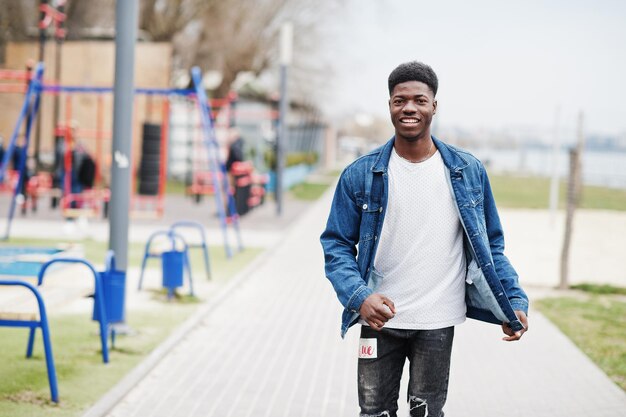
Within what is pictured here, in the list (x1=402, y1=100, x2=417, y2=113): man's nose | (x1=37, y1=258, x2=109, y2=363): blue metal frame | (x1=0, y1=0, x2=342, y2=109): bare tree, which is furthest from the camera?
(x1=0, y1=0, x2=342, y2=109): bare tree

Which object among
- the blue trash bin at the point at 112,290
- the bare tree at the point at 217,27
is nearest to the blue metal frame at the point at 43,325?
the blue trash bin at the point at 112,290

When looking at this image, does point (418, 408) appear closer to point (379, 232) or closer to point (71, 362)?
point (379, 232)

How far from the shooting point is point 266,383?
7117 mm

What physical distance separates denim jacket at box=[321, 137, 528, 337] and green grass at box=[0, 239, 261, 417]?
2.71 metres

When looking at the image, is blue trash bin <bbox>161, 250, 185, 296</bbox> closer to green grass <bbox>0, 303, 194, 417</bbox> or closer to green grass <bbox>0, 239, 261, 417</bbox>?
green grass <bbox>0, 239, 261, 417</bbox>

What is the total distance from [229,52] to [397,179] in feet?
105

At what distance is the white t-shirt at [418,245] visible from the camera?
396cm

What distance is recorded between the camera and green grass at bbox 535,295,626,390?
27.2 feet

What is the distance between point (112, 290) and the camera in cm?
772

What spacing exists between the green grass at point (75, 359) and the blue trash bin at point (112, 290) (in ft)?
1.04

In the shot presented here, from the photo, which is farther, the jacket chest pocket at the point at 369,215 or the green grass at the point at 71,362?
the green grass at the point at 71,362

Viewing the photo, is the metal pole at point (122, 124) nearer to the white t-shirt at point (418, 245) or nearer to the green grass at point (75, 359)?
the green grass at point (75, 359)

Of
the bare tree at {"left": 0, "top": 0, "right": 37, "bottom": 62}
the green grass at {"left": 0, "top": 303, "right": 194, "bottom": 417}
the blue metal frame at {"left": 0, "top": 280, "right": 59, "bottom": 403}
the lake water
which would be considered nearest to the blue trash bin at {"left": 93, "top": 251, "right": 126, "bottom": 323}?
the green grass at {"left": 0, "top": 303, "right": 194, "bottom": 417}

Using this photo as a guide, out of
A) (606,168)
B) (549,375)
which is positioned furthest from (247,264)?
(606,168)
